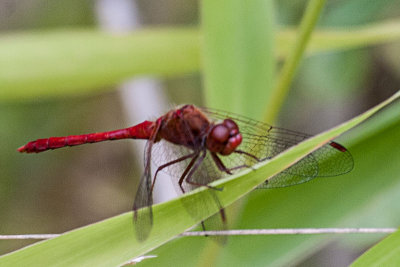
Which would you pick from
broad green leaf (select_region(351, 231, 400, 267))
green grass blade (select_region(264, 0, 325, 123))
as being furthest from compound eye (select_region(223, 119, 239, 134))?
broad green leaf (select_region(351, 231, 400, 267))

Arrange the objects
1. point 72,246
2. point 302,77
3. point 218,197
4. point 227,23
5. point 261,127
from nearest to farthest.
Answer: point 72,246
point 218,197
point 261,127
point 227,23
point 302,77

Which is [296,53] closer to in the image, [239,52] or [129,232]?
[239,52]

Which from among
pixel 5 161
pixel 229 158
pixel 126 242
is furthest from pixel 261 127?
pixel 5 161

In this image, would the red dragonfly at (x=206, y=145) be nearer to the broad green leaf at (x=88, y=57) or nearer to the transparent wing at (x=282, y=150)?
the transparent wing at (x=282, y=150)

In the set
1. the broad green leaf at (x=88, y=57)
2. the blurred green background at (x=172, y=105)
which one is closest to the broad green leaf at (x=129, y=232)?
the blurred green background at (x=172, y=105)

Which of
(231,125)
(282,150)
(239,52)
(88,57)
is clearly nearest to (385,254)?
(282,150)

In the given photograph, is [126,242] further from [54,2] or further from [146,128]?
[54,2]

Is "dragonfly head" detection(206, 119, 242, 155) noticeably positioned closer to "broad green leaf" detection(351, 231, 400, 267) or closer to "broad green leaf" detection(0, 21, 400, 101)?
"broad green leaf" detection(0, 21, 400, 101)
